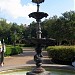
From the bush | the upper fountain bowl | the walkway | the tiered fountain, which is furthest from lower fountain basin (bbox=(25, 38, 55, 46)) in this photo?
the bush

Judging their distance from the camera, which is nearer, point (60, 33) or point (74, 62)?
point (74, 62)

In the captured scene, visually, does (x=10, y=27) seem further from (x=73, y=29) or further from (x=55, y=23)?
(x=73, y=29)

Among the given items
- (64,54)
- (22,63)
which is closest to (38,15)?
(64,54)

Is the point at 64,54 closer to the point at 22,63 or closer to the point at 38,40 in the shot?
the point at 22,63

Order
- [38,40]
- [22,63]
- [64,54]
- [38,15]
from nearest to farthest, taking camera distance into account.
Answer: [38,40], [38,15], [64,54], [22,63]

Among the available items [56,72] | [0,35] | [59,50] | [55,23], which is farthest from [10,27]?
[56,72]

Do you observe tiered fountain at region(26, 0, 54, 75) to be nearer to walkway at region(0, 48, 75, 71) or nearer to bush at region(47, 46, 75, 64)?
walkway at region(0, 48, 75, 71)

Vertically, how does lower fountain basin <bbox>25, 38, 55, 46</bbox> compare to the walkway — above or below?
above

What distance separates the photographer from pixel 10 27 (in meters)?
78.7

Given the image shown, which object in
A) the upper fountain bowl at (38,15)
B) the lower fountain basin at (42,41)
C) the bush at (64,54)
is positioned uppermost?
the upper fountain bowl at (38,15)

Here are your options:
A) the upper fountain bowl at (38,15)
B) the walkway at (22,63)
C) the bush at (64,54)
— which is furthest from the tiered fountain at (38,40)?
the bush at (64,54)

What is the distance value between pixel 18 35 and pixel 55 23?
32359mm

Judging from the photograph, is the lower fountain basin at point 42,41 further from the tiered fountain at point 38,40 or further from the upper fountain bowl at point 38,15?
the upper fountain bowl at point 38,15

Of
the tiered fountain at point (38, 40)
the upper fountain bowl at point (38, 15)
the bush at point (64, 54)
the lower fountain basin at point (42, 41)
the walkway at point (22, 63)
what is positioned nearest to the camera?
the lower fountain basin at point (42, 41)
